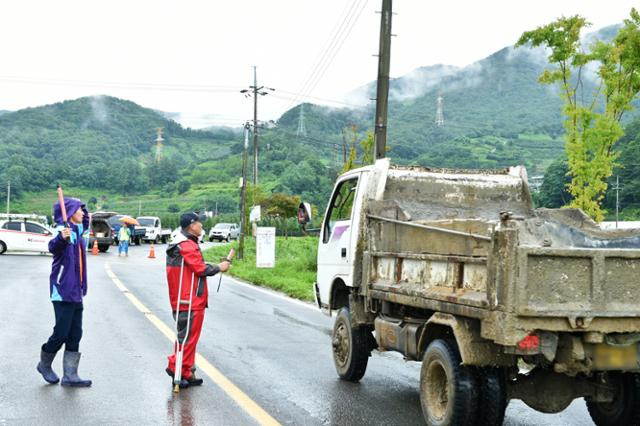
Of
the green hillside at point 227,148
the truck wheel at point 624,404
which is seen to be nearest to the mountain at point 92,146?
the green hillside at point 227,148

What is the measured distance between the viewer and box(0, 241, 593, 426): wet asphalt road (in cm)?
631

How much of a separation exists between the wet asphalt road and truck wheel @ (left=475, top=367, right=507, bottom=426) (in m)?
0.93

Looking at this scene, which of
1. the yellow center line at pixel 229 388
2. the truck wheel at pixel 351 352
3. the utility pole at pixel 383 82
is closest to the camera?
the yellow center line at pixel 229 388

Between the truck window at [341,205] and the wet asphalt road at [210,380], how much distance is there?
1.63m

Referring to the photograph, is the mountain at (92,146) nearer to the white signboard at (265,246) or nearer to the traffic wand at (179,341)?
the white signboard at (265,246)

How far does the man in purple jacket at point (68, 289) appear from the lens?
23.5 feet

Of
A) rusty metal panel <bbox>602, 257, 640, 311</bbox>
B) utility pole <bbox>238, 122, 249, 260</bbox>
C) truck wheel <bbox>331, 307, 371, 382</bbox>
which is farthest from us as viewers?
utility pole <bbox>238, 122, 249, 260</bbox>

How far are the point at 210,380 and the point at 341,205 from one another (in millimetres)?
2527

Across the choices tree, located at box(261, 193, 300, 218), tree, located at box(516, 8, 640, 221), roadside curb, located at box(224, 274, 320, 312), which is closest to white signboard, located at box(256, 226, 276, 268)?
roadside curb, located at box(224, 274, 320, 312)

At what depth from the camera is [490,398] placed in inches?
217

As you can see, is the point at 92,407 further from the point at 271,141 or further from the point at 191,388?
the point at 271,141

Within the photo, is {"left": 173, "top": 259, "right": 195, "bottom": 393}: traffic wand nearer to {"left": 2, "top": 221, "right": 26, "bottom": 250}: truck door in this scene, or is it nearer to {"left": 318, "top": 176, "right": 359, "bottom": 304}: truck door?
{"left": 318, "top": 176, "right": 359, "bottom": 304}: truck door

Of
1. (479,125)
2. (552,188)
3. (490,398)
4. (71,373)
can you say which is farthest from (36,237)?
(479,125)

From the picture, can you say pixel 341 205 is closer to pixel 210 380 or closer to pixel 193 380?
pixel 210 380
